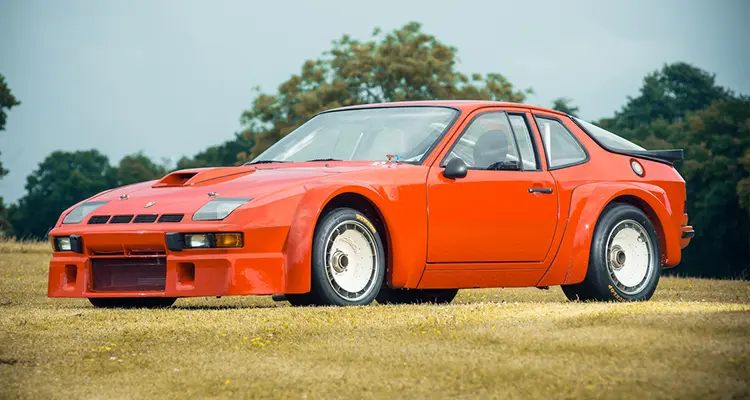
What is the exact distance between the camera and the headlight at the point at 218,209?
340 inches

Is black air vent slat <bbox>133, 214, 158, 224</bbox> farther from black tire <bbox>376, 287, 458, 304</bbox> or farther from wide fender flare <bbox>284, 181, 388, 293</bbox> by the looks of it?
black tire <bbox>376, 287, 458, 304</bbox>

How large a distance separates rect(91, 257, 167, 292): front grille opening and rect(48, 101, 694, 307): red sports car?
1 cm

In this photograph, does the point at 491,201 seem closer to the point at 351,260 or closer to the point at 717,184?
the point at 351,260

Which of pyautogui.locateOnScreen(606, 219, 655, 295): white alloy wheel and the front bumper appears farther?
pyautogui.locateOnScreen(606, 219, 655, 295): white alloy wheel

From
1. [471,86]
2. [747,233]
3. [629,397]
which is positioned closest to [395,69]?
[471,86]

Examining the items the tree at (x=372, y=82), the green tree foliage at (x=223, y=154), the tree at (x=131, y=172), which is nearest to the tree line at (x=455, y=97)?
the tree at (x=372, y=82)

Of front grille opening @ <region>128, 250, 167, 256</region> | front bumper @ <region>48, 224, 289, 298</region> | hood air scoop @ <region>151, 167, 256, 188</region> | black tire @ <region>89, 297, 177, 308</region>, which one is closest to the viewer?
front bumper @ <region>48, 224, 289, 298</region>

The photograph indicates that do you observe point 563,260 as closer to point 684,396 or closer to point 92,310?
point 92,310

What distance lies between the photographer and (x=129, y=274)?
9.06 m

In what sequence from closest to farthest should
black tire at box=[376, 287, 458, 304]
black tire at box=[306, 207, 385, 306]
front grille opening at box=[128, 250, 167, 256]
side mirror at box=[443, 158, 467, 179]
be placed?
black tire at box=[306, 207, 385, 306] → front grille opening at box=[128, 250, 167, 256] → side mirror at box=[443, 158, 467, 179] → black tire at box=[376, 287, 458, 304]

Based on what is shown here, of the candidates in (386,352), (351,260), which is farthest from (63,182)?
(386,352)

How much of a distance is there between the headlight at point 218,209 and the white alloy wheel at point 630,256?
3.56 meters

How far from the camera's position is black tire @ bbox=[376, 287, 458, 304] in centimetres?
1117

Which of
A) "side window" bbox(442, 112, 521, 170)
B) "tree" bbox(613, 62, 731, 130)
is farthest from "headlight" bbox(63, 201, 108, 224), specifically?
"tree" bbox(613, 62, 731, 130)
